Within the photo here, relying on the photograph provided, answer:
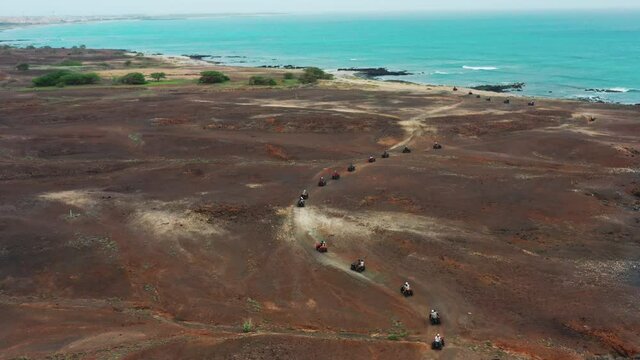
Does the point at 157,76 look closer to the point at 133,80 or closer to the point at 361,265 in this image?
the point at 133,80

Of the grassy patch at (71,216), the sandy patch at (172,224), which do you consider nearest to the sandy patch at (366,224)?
the sandy patch at (172,224)

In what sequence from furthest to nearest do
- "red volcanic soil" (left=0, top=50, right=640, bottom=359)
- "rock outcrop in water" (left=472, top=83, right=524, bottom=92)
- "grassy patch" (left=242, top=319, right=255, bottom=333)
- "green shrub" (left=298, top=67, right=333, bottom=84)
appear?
"rock outcrop in water" (left=472, top=83, right=524, bottom=92)
"green shrub" (left=298, top=67, right=333, bottom=84)
"grassy patch" (left=242, top=319, right=255, bottom=333)
"red volcanic soil" (left=0, top=50, right=640, bottom=359)

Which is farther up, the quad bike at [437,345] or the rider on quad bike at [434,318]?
the rider on quad bike at [434,318]

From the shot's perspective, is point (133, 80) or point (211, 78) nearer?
point (133, 80)

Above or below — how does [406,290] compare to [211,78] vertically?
below

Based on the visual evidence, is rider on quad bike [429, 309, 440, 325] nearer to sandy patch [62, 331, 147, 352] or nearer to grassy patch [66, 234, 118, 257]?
sandy patch [62, 331, 147, 352]

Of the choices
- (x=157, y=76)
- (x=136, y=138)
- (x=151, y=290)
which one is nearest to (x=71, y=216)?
(x=151, y=290)

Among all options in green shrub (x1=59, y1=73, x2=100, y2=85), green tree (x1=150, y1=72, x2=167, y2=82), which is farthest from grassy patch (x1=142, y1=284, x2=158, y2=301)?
green tree (x1=150, y1=72, x2=167, y2=82)

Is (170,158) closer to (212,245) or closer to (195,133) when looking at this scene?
(195,133)

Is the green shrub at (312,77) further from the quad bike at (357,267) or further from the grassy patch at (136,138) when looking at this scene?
the quad bike at (357,267)
